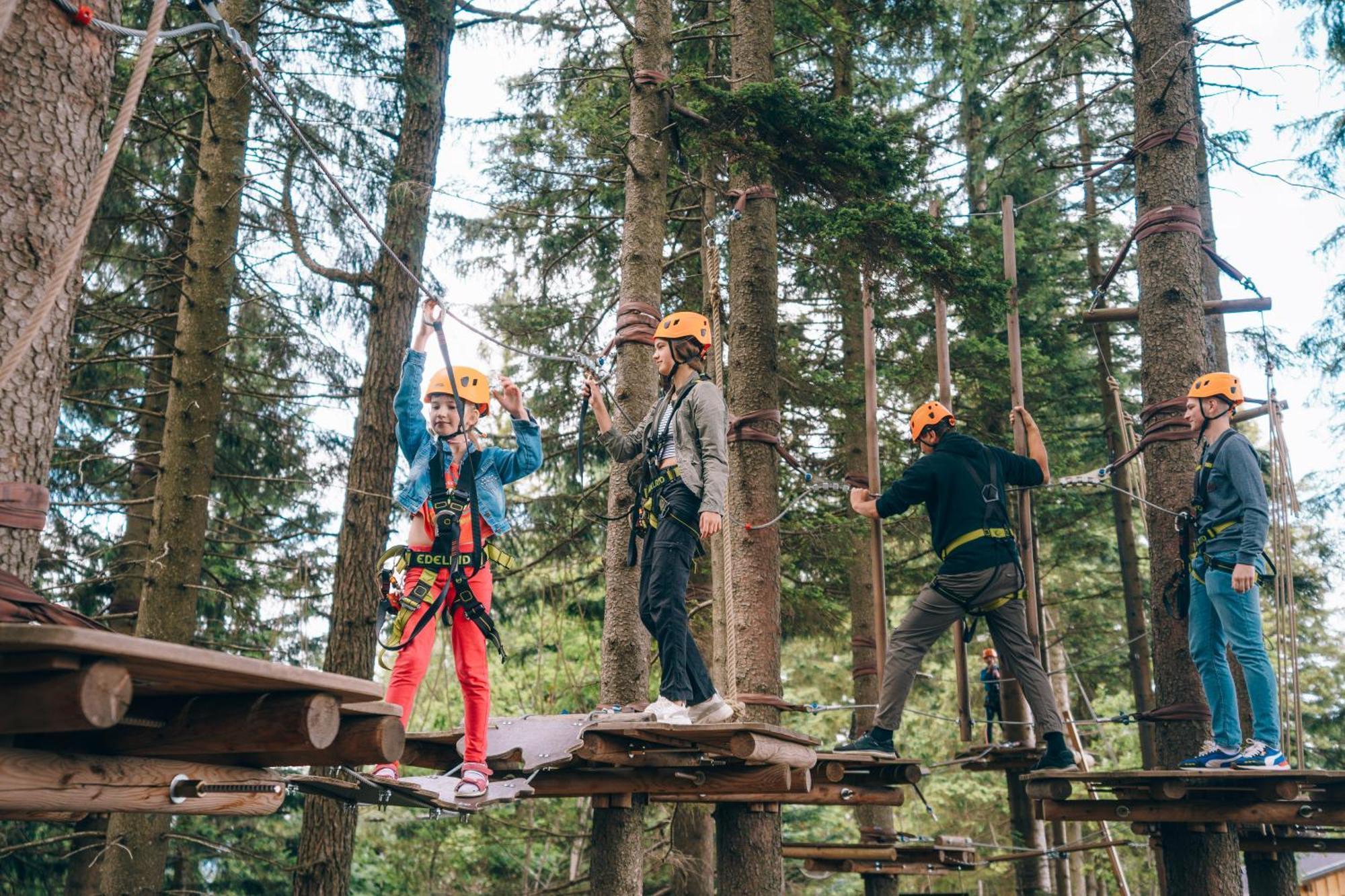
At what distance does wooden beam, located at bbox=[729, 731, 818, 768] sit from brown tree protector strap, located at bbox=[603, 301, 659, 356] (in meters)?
3.33

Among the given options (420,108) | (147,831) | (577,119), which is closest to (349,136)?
(420,108)

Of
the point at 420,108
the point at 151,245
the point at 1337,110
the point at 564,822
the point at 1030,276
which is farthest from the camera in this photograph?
the point at 564,822

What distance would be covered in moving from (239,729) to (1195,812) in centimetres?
656

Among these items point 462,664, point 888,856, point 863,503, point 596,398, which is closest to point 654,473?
point 596,398

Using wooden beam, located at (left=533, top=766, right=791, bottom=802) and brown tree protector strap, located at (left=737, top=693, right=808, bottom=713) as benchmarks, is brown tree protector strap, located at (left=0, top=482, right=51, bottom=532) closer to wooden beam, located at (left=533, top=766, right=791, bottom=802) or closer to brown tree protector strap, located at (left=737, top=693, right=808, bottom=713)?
wooden beam, located at (left=533, top=766, right=791, bottom=802)

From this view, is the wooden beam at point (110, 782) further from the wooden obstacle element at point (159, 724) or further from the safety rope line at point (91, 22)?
the safety rope line at point (91, 22)

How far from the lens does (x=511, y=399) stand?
243 inches

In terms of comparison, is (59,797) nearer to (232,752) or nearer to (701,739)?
(232,752)

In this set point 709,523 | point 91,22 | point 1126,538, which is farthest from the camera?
point 1126,538

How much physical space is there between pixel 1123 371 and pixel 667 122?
46.6 ft

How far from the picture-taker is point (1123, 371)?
20.8 meters

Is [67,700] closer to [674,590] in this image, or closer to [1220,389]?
[674,590]

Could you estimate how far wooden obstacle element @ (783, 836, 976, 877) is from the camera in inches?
460

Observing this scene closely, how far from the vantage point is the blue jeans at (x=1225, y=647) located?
23.0 ft
